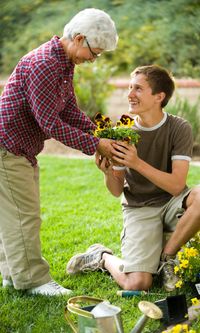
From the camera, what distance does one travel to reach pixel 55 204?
5.76 metres

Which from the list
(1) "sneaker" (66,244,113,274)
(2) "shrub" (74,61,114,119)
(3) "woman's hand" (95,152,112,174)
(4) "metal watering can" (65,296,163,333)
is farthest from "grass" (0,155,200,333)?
(2) "shrub" (74,61,114,119)

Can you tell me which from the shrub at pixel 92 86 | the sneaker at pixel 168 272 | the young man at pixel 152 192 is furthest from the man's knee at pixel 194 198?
the shrub at pixel 92 86

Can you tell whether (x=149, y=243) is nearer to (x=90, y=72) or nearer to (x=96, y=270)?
(x=96, y=270)

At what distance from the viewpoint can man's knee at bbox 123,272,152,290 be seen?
12.0ft

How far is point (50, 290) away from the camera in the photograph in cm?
361

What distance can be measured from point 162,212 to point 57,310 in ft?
2.97

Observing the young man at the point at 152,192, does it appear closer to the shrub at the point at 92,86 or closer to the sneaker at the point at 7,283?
the sneaker at the point at 7,283

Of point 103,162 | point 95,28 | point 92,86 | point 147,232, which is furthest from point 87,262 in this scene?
point 92,86

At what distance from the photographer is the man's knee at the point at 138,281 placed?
12.0ft

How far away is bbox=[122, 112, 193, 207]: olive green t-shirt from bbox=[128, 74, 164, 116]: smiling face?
0.34 ft

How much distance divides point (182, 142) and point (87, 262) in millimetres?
950

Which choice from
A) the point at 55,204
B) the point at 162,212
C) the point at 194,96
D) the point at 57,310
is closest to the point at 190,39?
the point at 194,96

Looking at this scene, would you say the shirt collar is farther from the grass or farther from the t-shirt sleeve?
the grass

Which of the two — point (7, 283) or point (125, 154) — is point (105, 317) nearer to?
point (125, 154)
